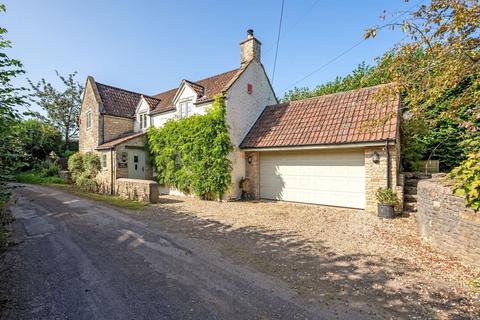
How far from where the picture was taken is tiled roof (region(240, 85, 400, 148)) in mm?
9797

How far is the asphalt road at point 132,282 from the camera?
10.9ft

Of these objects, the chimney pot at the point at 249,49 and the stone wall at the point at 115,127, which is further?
the stone wall at the point at 115,127

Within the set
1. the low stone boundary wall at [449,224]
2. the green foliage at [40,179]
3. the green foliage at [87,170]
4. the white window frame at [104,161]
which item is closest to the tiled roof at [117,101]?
the white window frame at [104,161]

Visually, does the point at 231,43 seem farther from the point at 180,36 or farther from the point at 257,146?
the point at 257,146

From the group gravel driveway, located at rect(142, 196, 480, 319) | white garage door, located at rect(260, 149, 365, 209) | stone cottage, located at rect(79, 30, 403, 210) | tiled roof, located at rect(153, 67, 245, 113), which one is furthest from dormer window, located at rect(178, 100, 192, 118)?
gravel driveway, located at rect(142, 196, 480, 319)

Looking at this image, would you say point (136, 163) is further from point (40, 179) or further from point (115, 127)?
point (40, 179)

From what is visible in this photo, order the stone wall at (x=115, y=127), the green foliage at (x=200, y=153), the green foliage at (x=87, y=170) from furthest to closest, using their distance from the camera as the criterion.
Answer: the stone wall at (x=115, y=127) → the green foliage at (x=87, y=170) → the green foliage at (x=200, y=153)

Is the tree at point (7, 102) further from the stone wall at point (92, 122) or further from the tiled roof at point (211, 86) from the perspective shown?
the stone wall at point (92, 122)

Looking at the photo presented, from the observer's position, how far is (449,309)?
134 inches

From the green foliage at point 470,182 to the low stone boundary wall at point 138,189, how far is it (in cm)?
1177

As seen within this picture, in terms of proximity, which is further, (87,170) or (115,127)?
(115,127)

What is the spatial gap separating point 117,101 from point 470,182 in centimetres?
2207

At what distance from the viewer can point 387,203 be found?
338 inches

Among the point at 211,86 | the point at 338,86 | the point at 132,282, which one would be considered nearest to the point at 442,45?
the point at 132,282
